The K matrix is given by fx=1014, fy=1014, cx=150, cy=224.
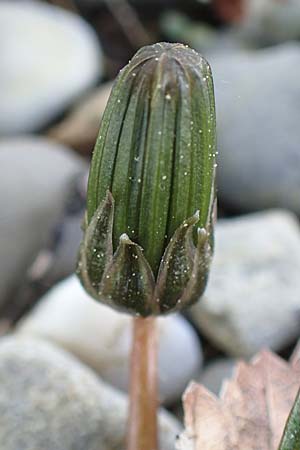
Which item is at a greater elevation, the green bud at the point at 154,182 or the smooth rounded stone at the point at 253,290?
the green bud at the point at 154,182

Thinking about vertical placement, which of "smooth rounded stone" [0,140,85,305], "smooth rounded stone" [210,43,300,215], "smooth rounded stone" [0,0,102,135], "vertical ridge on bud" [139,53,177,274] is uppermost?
"vertical ridge on bud" [139,53,177,274]

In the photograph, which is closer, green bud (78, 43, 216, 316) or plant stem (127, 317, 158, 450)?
green bud (78, 43, 216, 316)

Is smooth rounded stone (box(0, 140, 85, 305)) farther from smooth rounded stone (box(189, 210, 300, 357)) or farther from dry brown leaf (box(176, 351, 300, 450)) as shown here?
dry brown leaf (box(176, 351, 300, 450))

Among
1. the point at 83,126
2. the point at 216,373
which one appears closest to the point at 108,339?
the point at 216,373

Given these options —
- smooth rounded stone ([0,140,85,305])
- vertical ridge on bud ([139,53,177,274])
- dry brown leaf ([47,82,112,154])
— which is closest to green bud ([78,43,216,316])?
vertical ridge on bud ([139,53,177,274])

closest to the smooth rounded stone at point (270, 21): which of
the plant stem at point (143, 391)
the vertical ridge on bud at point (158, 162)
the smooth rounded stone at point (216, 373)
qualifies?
the smooth rounded stone at point (216, 373)

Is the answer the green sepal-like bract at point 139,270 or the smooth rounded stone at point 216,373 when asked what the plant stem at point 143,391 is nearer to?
the green sepal-like bract at point 139,270

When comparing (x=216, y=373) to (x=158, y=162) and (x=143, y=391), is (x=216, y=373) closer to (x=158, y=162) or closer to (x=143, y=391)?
(x=143, y=391)
